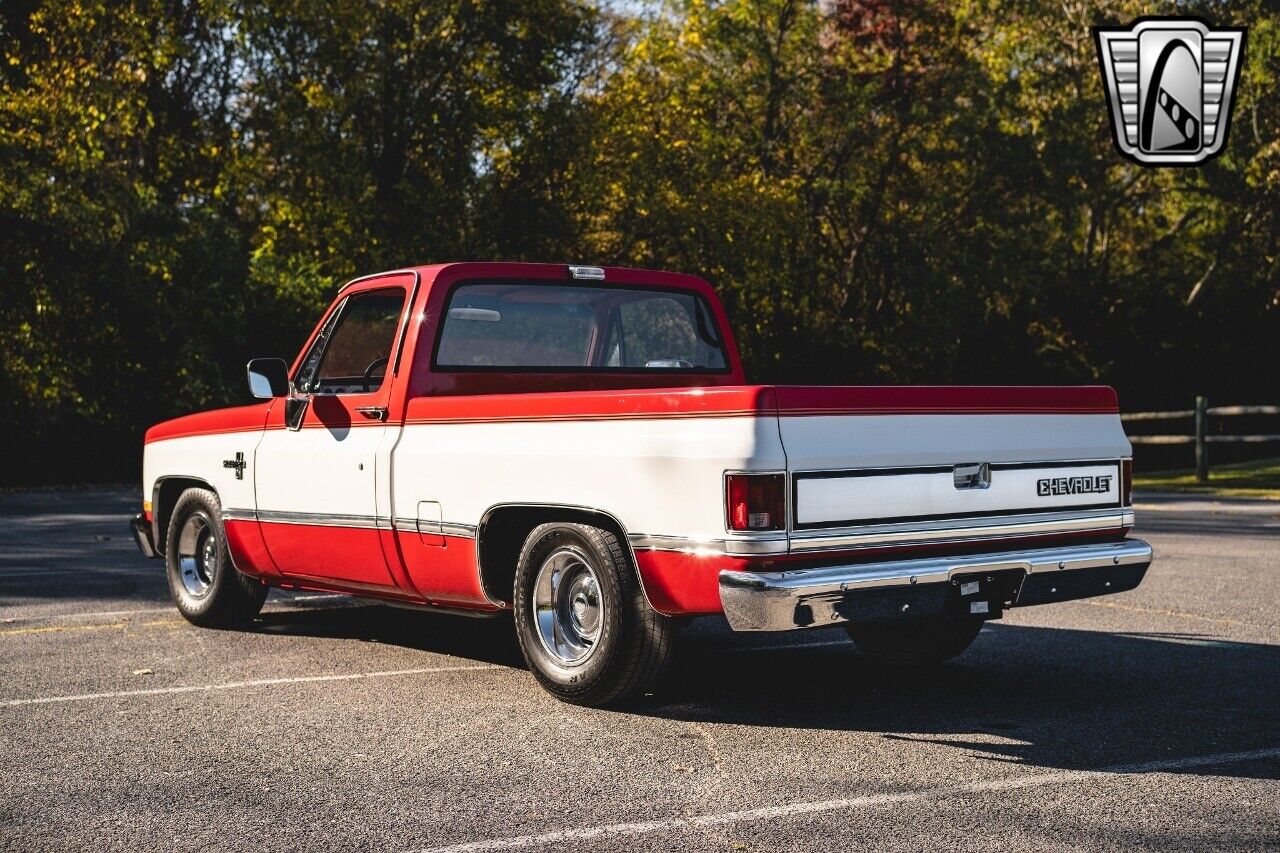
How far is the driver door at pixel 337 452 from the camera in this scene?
25.6 ft

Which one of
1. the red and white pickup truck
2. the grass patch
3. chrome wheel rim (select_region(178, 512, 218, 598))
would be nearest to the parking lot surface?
chrome wheel rim (select_region(178, 512, 218, 598))

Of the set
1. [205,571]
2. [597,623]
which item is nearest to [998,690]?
[597,623]

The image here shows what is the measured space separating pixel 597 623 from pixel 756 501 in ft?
3.78

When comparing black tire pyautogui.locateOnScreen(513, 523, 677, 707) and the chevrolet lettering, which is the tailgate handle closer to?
the chevrolet lettering

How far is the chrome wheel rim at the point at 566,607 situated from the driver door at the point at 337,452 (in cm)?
112

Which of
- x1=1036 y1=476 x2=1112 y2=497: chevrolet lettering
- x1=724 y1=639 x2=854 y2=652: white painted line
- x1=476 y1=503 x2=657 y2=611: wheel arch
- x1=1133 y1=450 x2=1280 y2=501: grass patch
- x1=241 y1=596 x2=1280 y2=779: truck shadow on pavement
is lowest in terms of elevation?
x1=1133 y1=450 x2=1280 y2=501: grass patch

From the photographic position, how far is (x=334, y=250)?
2859 centimetres

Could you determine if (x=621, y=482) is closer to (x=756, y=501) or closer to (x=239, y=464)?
(x=756, y=501)

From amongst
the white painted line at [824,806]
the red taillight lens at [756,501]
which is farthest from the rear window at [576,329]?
the white painted line at [824,806]

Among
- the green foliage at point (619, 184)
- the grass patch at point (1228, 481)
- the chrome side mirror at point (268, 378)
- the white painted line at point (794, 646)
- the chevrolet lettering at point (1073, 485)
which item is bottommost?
the grass patch at point (1228, 481)

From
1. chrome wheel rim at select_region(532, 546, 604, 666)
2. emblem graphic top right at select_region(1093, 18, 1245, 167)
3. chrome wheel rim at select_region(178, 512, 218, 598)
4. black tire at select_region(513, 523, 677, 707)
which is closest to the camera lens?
black tire at select_region(513, 523, 677, 707)

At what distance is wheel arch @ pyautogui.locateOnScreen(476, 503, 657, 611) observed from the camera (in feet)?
22.6

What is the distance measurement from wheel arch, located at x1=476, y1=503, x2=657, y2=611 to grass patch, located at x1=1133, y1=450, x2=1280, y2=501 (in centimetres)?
1620

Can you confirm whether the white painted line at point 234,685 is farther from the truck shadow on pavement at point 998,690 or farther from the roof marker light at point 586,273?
the roof marker light at point 586,273
